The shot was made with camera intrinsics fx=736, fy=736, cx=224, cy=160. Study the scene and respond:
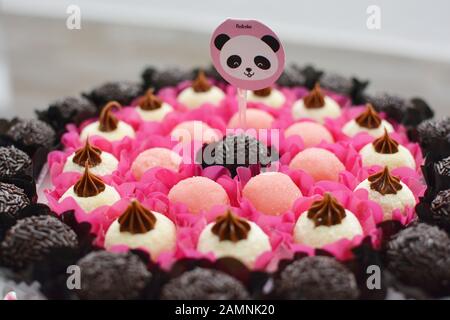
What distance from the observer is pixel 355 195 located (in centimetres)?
165

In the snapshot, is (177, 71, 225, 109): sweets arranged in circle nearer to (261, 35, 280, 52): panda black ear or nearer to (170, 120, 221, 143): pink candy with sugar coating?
(170, 120, 221, 143): pink candy with sugar coating

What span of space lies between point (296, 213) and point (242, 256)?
241 millimetres

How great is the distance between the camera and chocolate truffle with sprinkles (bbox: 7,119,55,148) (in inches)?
77.7

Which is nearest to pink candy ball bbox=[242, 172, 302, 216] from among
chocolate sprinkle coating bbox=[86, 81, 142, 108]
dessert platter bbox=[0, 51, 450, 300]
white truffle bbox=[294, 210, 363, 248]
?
dessert platter bbox=[0, 51, 450, 300]

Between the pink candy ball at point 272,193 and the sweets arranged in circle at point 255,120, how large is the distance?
1.38 ft

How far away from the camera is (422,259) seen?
1387 mm

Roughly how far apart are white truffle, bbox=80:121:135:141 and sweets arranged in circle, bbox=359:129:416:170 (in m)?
Result: 0.66

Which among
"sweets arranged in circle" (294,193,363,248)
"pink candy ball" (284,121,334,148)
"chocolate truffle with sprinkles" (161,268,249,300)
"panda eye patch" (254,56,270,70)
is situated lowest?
"chocolate truffle with sprinkles" (161,268,249,300)

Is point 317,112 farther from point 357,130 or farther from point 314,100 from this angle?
point 357,130

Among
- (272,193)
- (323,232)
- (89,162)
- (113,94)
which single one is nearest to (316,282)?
(323,232)

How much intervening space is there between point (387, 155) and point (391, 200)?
24 centimetres

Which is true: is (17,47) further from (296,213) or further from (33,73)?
(296,213)

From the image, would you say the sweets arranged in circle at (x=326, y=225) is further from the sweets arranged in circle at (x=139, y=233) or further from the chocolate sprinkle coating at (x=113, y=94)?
the chocolate sprinkle coating at (x=113, y=94)

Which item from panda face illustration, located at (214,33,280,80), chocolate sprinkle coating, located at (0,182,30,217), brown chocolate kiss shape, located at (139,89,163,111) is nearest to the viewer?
chocolate sprinkle coating, located at (0,182,30,217)
